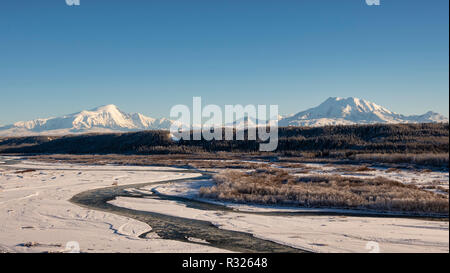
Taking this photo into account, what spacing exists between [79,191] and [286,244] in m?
19.8

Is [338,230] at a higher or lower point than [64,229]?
higher

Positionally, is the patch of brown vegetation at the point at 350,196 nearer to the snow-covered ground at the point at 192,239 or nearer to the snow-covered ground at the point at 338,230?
the snow-covered ground at the point at 192,239

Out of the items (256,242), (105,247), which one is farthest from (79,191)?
(256,242)

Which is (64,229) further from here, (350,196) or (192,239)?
(350,196)

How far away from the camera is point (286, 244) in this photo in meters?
12.6

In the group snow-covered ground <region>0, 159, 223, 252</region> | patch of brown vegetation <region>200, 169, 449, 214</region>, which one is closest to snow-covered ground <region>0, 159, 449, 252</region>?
snow-covered ground <region>0, 159, 223, 252</region>

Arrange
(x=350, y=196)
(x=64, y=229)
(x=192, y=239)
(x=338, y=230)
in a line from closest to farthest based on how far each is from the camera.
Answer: (x=192, y=239)
(x=338, y=230)
(x=64, y=229)
(x=350, y=196)

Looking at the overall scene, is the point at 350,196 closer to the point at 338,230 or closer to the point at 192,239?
the point at 338,230

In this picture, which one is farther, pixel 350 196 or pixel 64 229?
pixel 350 196

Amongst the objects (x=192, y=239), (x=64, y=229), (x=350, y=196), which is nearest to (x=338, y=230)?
(x=192, y=239)

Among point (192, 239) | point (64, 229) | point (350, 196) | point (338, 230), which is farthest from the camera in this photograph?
point (350, 196)

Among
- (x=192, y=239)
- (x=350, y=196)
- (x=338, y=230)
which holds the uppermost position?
(x=350, y=196)

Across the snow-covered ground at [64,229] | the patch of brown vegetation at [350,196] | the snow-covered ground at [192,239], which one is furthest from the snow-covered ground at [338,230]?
the snow-covered ground at [64,229]

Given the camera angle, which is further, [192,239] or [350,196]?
[350,196]
